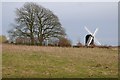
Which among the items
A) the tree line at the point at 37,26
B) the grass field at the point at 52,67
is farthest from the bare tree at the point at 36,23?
the grass field at the point at 52,67

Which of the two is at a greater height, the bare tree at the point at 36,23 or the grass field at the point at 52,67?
the bare tree at the point at 36,23

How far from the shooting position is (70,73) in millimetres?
15062

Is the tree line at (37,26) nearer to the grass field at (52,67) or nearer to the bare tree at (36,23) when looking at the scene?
the bare tree at (36,23)

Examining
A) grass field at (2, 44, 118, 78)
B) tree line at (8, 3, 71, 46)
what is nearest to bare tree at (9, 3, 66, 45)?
tree line at (8, 3, 71, 46)

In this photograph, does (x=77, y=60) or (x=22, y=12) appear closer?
(x=77, y=60)

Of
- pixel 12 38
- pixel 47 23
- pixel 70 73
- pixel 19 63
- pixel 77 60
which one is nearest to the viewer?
pixel 70 73

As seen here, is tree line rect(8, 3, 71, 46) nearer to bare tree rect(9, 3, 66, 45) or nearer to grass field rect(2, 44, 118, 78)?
bare tree rect(9, 3, 66, 45)

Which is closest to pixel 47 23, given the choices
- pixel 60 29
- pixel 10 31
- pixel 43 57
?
pixel 60 29

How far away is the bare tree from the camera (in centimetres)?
4909

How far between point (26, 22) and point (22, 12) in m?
1.88

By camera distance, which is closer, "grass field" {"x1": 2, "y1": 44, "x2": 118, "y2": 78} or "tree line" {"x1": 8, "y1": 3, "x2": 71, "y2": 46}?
"grass field" {"x1": 2, "y1": 44, "x2": 118, "y2": 78}

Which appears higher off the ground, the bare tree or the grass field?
the bare tree

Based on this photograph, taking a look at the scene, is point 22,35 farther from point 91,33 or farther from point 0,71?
point 0,71

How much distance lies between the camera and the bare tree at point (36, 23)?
4909 cm
